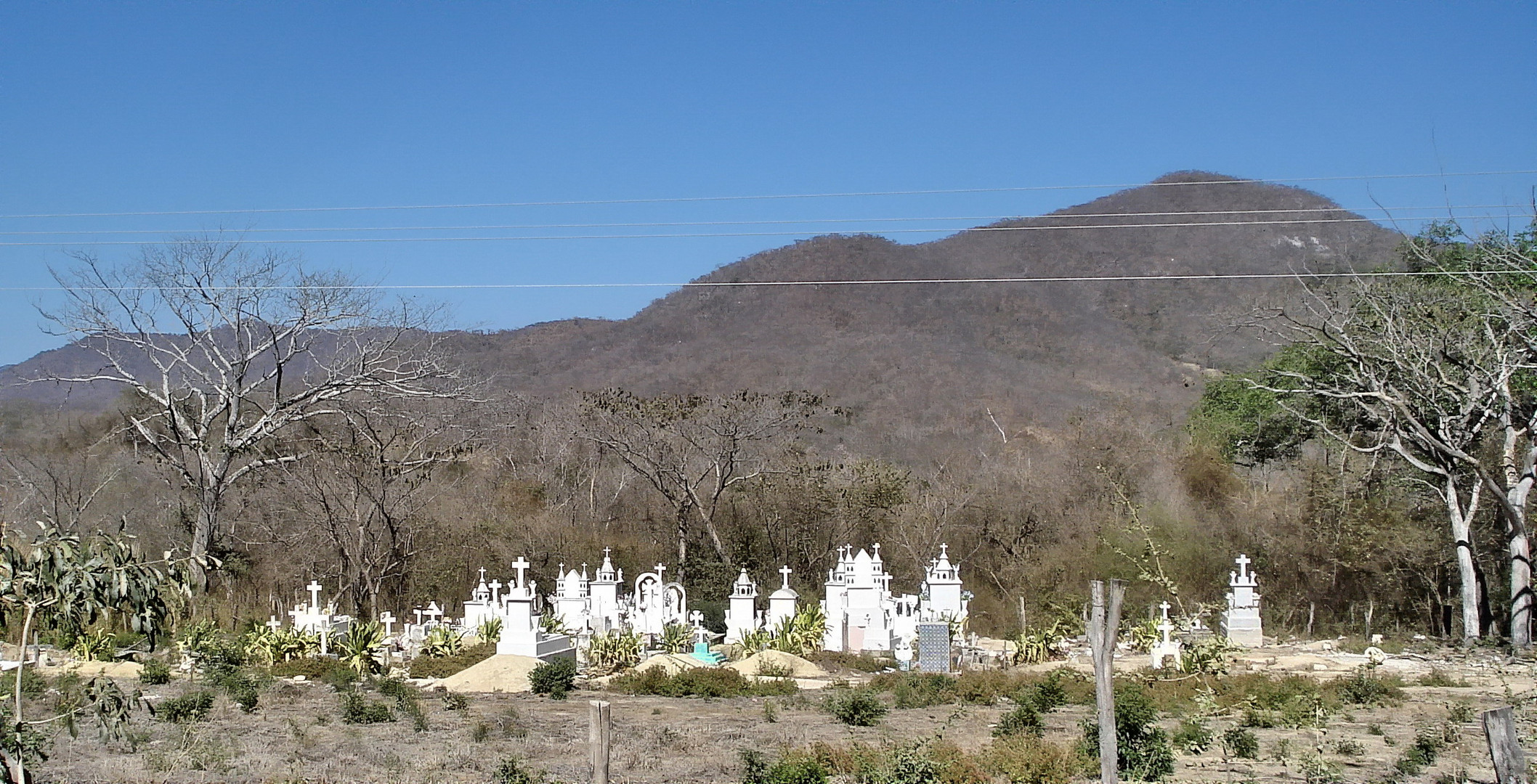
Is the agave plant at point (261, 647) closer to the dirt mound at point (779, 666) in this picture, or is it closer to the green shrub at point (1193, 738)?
the dirt mound at point (779, 666)

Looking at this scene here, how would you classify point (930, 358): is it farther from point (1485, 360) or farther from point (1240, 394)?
point (1485, 360)

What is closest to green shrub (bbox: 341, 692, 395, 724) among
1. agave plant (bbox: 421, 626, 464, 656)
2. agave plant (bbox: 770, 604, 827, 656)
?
agave plant (bbox: 421, 626, 464, 656)

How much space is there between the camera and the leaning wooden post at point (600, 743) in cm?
714

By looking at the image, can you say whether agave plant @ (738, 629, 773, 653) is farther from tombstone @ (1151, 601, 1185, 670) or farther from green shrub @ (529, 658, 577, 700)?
tombstone @ (1151, 601, 1185, 670)

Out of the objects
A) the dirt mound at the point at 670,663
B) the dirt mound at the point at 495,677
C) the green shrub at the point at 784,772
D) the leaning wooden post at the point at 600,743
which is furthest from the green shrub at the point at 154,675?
the leaning wooden post at the point at 600,743

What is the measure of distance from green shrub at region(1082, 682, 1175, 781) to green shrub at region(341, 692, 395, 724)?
7051 mm

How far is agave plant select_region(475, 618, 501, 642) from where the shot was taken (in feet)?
64.1

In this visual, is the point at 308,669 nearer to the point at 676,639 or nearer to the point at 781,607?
the point at 676,639

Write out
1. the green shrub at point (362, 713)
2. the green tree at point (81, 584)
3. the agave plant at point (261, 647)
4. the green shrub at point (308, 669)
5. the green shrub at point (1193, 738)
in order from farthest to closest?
the agave plant at point (261, 647)
the green shrub at point (308, 669)
the green shrub at point (362, 713)
the green shrub at point (1193, 738)
the green tree at point (81, 584)

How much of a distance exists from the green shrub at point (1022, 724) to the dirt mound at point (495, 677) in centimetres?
690

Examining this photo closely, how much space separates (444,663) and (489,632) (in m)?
2.49

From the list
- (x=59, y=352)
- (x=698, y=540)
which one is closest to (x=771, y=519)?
(x=698, y=540)

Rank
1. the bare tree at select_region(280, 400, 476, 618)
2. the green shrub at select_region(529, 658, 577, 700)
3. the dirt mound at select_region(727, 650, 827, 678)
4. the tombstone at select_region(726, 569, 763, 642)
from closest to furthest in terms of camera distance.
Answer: the green shrub at select_region(529, 658, 577, 700) → the dirt mound at select_region(727, 650, 827, 678) → the tombstone at select_region(726, 569, 763, 642) → the bare tree at select_region(280, 400, 476, 618)

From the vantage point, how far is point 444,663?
1708cm
